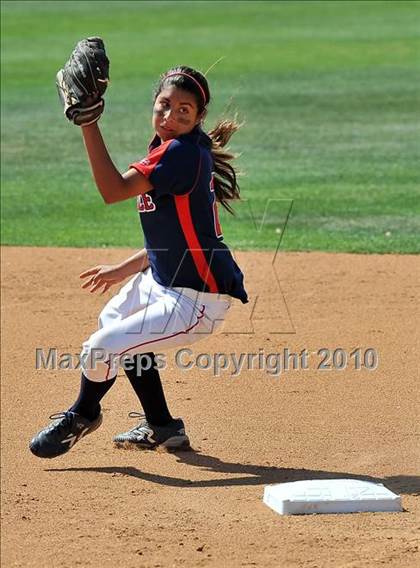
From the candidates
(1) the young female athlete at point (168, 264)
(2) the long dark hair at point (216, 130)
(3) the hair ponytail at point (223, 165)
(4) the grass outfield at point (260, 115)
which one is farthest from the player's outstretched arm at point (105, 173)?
(4) the grass outfield at point (260, 115)

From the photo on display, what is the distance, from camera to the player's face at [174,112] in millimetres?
4941

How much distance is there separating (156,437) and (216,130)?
150 cm

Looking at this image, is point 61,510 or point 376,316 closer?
point 61,510

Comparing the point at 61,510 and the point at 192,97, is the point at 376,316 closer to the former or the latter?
the point at 192,97

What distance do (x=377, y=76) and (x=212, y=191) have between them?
16365 mm

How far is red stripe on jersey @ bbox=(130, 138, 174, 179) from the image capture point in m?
4.79

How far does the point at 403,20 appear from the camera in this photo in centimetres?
2855

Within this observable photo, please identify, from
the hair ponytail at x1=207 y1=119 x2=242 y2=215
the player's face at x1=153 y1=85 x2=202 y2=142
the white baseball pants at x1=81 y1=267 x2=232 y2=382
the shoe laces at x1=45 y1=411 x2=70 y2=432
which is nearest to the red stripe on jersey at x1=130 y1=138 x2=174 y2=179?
the player's face at x1=153 y1=85 x2=202 y2=142

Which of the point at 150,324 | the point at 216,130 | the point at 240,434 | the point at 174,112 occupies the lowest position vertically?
the point at 240,434

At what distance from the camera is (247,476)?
16.6 feet

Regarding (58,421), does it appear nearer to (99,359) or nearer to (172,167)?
(99,359)

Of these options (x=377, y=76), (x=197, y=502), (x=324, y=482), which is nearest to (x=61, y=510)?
(x=197, y=502)

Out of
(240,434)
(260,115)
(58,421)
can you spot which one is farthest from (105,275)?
(260,115)

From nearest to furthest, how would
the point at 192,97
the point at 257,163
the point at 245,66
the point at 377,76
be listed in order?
the point at 192,97 < the point at 257,163 < the point at 377,76 < the point at 245,66
